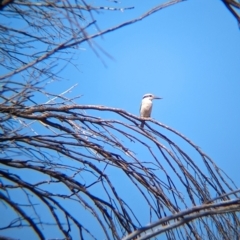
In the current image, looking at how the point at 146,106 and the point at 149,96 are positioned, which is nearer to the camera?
the point at 146,106

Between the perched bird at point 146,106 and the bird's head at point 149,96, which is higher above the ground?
the bird's head at point 149,96

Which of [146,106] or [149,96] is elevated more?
[149,96]

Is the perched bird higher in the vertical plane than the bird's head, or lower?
lower

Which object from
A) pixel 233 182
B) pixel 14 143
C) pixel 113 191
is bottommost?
pixel 233 182

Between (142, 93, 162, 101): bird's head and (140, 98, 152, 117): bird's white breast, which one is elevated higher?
(142, 93, 162, 101): bird's head

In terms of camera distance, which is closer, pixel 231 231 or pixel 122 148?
pixel 231 231

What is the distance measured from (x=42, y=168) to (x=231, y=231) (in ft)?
3.46

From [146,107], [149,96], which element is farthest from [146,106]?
[149,96]

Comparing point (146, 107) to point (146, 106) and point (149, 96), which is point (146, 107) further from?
point (149, 96)

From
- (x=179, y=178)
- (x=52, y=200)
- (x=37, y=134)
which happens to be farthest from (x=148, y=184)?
(x=37, y=134)

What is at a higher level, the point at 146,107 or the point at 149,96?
the point at 149,96

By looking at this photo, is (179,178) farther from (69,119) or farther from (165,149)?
(69,119)

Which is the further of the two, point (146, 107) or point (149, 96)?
point (149, 96)

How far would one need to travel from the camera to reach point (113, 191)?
6.56 ft
